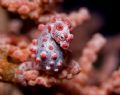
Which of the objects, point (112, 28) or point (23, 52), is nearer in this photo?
point (23, 52)

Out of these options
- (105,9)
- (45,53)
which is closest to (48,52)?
(45,53)

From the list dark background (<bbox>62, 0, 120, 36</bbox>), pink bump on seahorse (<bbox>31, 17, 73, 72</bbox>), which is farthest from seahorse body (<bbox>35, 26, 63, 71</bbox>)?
dark background (<bbox>62, 0, 120, 36</bbox>)

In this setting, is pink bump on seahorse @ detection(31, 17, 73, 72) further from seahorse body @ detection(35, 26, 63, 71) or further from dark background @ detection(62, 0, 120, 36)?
dark background @ detection(62, 0, 120, 36)

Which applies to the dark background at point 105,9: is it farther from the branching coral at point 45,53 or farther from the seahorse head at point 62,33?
the seahorse head at point 62,33

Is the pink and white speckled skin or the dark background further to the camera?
the dark background

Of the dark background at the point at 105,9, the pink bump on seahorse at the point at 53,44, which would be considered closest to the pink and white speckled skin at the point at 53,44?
the pink bump on seahorse at the point at 53,44

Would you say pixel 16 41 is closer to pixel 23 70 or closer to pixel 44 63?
pixel 23 70

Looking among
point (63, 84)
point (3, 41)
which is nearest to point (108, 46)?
point (63, 84)
